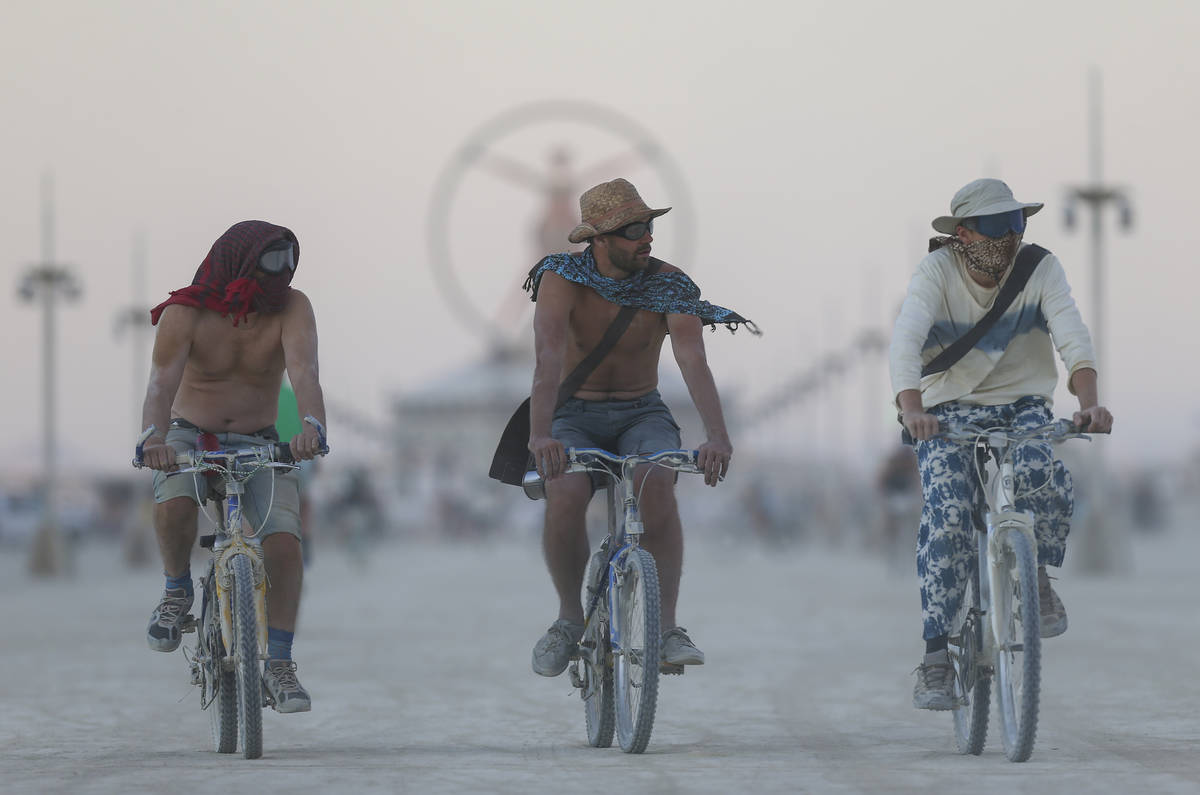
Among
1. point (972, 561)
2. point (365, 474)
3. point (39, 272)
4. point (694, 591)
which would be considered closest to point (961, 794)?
point (972, 561)

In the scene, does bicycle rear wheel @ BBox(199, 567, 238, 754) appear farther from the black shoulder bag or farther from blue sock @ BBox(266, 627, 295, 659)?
the black shoulder bag

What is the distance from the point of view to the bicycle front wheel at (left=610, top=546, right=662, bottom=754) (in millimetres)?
7129

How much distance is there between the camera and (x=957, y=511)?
750cm

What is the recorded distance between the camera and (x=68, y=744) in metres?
8.14

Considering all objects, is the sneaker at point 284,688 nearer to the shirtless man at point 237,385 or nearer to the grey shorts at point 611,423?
the shirtless man at point 237,385

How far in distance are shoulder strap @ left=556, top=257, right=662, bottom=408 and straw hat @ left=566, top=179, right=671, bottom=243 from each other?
171mm

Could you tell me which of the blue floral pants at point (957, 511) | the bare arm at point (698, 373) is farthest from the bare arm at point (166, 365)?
the blue floral pants at point (957, 511)

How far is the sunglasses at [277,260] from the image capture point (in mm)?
7578

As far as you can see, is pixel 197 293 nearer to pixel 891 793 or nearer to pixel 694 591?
pixel 891 793

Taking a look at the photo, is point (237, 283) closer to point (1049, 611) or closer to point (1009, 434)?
point (1009, 434)

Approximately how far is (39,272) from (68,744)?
29.6 metres

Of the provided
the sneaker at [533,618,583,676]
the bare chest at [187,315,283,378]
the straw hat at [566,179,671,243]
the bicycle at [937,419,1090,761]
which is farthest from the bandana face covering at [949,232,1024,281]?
the bare chest at [187,315,283,378]

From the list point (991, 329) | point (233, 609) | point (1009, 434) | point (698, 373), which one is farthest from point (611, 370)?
point (233, 609)

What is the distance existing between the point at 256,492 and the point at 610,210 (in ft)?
5.04
